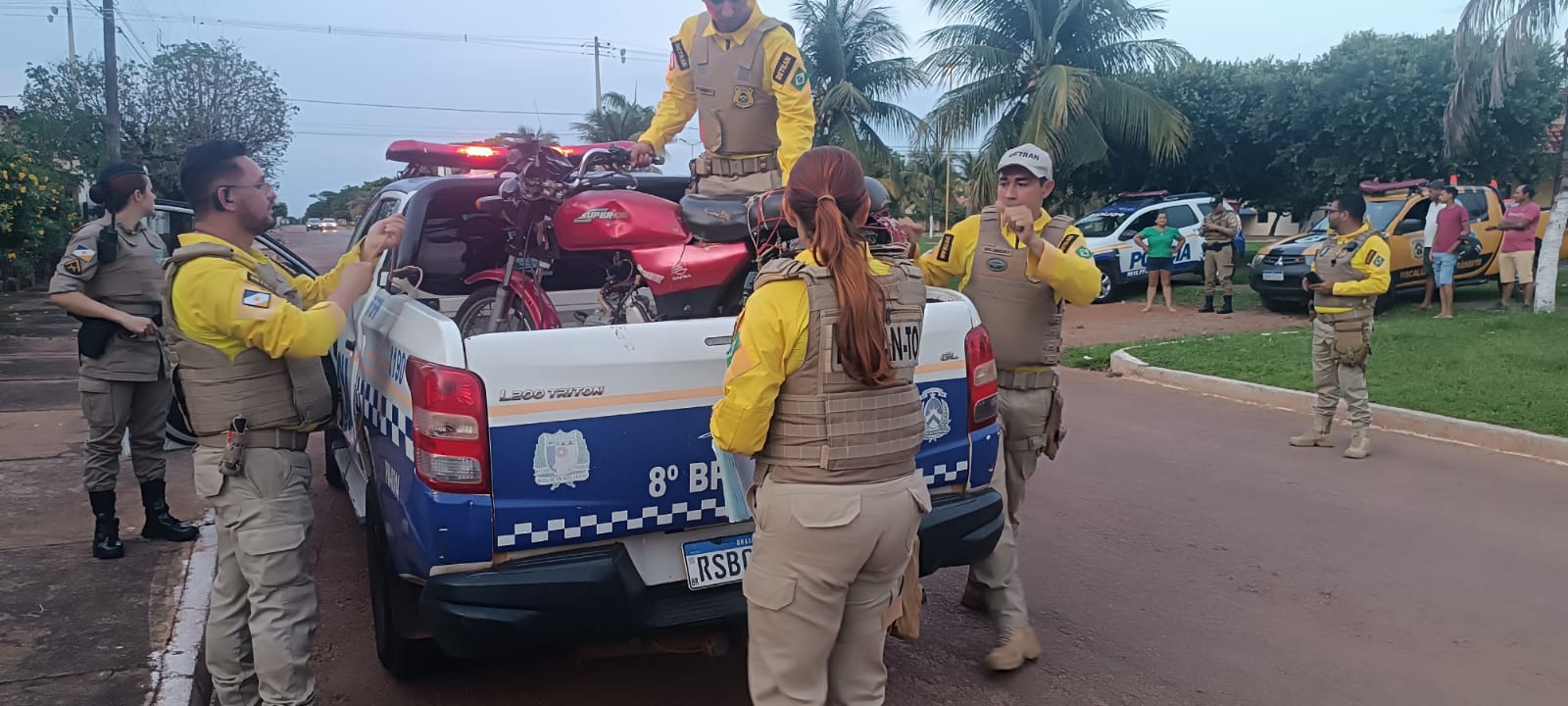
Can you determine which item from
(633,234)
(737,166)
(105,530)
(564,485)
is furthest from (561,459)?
(105,530)

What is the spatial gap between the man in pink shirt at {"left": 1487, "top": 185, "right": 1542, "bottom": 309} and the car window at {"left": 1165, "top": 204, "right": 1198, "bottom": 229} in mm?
4936

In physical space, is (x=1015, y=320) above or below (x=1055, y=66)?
below

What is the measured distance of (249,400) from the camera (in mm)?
3178

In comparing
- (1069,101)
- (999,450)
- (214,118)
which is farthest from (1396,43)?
(214,118)

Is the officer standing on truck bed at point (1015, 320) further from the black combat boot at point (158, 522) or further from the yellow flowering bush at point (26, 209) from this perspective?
the yellow flowering bush at point (26, 209)

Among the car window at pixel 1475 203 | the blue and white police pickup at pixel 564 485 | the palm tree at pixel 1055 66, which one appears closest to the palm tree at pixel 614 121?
the palm tree at pixel 1055 66

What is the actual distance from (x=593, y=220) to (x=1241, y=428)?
234 inches

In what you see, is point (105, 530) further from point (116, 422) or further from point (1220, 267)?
point (1220, 267)

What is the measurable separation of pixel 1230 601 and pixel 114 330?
514 cm

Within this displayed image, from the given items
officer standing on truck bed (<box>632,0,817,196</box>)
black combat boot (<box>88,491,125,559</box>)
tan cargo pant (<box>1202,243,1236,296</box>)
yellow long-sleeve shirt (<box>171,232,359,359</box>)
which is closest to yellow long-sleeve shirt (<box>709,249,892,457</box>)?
yellow long-sleeve shirt (<box>171,232,359,359</box>)

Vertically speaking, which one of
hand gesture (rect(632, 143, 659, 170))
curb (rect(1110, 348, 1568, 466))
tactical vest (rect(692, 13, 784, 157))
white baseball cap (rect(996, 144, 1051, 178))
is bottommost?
curb (rect(1110, 348, 1568, 466))

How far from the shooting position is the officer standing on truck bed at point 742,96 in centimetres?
449

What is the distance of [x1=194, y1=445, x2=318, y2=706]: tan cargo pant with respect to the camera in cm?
316

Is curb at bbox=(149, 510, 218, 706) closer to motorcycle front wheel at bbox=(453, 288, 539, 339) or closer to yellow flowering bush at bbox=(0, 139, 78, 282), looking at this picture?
motorcycle front wheel at bbox=(453, 288, 539, 339)
